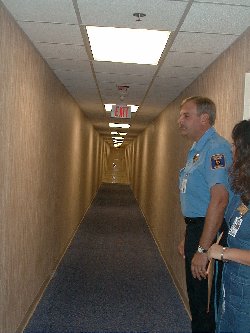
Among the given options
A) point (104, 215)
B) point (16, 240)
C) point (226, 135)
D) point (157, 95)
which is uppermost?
point (157, 95)

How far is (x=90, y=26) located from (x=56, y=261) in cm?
356

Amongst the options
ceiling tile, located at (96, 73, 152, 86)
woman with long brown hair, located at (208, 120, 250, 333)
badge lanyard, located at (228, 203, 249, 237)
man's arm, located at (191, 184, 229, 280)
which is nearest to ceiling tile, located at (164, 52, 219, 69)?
ceiling tile, located at (96, 73, 152, 86)

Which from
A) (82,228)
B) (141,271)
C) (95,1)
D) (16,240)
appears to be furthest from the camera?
(82,228)

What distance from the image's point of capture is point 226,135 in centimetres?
326

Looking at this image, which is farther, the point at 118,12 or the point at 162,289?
the point at 162,289

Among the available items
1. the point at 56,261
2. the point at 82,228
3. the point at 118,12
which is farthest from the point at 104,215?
the point at 118,12

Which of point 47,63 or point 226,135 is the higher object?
point 47,63

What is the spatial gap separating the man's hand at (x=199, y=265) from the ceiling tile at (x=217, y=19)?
1517 mm

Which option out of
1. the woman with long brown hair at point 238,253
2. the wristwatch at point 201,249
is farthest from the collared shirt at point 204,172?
the woman with long brown hair at point 238,253

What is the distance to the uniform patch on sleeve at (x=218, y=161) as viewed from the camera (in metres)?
2.33

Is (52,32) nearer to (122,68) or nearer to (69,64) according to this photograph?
(69,64)

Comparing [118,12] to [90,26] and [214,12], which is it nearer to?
[90,26]

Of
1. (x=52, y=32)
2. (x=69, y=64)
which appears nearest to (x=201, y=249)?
(x=52, y=32)

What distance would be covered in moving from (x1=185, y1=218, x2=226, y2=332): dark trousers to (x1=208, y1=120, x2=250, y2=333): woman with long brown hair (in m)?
0.42
